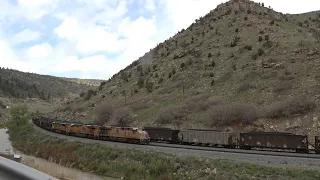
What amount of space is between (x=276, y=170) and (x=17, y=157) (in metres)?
12.6

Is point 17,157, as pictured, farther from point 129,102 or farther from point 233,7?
point 233,7

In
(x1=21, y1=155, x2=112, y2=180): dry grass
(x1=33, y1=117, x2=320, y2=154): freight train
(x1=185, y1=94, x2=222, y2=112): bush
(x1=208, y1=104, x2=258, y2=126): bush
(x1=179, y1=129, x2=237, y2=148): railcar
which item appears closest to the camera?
(x1=21, y1=155, x2=112, y2=180): dry grass

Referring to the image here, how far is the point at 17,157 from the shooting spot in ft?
33.2

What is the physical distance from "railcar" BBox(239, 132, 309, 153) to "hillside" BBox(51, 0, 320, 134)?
4960mm

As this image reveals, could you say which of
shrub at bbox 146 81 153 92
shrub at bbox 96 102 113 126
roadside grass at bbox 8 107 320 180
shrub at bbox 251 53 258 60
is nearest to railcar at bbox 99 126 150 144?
roadside grass at bbox 8 107 320 180

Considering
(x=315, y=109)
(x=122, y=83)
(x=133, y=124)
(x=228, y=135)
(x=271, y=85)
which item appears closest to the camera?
(x=228, y=135)

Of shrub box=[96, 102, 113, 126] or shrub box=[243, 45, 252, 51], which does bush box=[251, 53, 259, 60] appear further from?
shrub box=[96, 102, 113, 126]

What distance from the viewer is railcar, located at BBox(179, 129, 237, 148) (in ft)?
98.1

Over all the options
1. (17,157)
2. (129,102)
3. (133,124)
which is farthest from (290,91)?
(17,157)

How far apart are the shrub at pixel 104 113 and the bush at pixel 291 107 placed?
26.2m

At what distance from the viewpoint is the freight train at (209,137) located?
85.9 ft

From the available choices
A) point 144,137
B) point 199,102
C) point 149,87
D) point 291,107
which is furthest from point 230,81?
point 144,137

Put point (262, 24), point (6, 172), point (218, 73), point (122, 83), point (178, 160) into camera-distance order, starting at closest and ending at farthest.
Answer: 1. point (6, 172)
2. point (178, 160)
3. point (218, 73)
4. point (262, 24)
5. point (122, 83)

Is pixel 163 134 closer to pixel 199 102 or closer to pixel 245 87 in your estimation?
pixel 199 102
